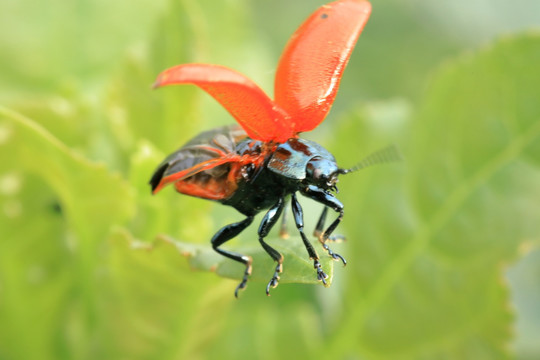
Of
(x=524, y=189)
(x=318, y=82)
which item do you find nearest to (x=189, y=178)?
(x=318, y=82)

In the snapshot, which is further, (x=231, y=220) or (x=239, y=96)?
(x=231, y=220)

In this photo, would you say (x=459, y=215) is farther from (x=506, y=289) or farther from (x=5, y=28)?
(x=5, y=28)

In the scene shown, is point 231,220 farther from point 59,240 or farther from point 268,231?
point 59,240

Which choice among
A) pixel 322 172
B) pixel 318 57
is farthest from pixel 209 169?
pixel 318 57

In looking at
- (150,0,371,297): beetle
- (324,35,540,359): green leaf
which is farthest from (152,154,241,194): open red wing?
(324,35,540,359): green leaf

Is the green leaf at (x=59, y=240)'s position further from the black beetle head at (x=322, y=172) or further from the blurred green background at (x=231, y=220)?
the black beetle head at (x=322, y=172)
